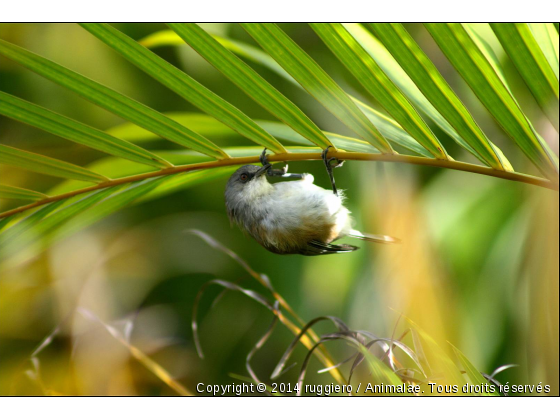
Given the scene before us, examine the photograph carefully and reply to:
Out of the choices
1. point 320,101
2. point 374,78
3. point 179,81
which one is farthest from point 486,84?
point 179,81

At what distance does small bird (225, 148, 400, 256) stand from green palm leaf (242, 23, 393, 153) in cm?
50

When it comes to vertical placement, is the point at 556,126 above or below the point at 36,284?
above

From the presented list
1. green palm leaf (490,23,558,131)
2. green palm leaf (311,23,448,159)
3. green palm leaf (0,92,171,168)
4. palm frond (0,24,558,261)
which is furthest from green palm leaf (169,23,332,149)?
green palm leaf (490,23,558,131)

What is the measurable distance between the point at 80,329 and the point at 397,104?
208cm

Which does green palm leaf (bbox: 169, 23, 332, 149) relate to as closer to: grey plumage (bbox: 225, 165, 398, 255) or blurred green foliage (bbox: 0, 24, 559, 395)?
grey plumage (bbox: 225, 165, 398, 255)

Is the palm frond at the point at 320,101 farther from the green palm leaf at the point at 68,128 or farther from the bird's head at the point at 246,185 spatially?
the bird's head at the point at 246,185

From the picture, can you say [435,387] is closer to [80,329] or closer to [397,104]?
[397,104]

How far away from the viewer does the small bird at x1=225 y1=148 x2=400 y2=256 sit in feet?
5.29

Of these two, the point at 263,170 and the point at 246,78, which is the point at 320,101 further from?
the point at 263,170

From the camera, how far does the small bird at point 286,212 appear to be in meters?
1.61

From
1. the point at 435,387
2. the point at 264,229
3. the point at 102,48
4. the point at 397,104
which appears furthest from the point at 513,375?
the point at 102,48

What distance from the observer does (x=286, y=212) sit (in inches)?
63.9

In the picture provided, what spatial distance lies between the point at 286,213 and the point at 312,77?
2.21 ft

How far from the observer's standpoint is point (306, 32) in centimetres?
291
